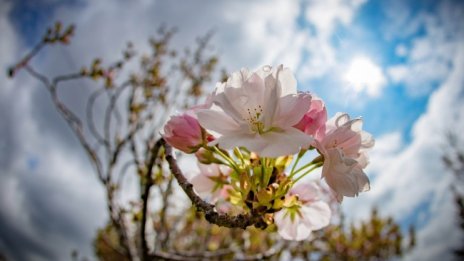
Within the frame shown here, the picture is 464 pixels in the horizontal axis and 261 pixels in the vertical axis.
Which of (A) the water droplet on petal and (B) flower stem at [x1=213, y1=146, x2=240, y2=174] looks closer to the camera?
(A) the water droplet on petal

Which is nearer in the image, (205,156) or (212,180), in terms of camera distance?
(205,156)

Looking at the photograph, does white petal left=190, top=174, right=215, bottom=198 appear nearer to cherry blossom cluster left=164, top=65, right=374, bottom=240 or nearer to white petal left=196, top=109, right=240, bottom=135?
cherry blossom cluster left=164, top=65, right=374, bottom=240

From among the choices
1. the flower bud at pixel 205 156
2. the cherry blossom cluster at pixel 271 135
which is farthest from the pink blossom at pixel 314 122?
the flower bud at pixel 205 156

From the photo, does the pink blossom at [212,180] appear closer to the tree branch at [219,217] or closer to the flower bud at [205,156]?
the flower bud at [205,156]

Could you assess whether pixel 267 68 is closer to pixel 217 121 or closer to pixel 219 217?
pixel 217 121

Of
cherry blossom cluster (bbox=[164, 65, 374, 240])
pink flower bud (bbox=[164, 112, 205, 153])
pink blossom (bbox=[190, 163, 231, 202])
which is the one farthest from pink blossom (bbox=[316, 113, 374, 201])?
pink blossom (bbox=[190, 163, 231, 202])

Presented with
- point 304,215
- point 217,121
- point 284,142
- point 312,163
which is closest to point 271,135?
point 284,142
